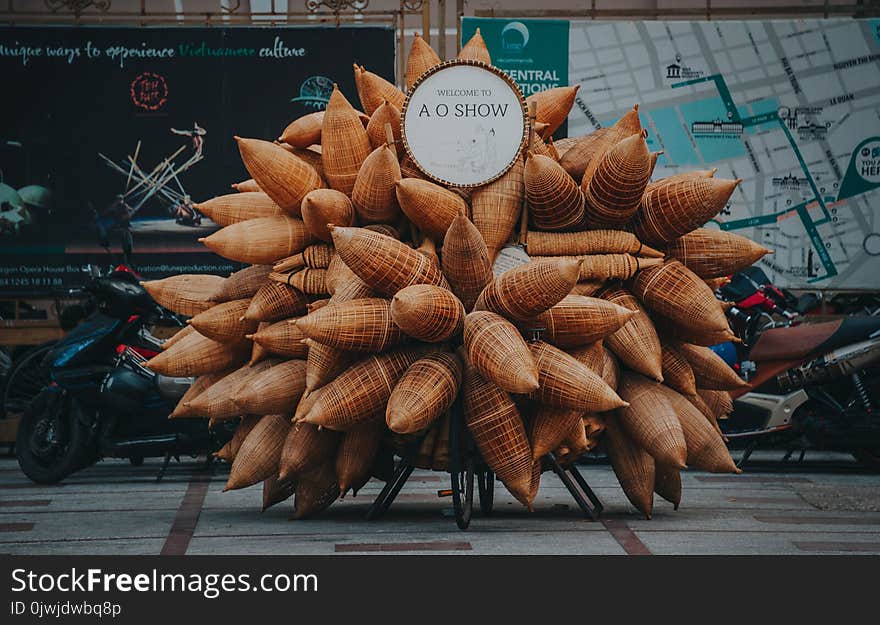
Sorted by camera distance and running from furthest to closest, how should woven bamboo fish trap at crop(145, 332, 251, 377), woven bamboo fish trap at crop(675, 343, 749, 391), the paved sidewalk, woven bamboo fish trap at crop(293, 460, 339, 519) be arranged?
1. woven bamboo fish trap at crop(145, 332, 251, 377)
2. woven bamboo fish trap at crop(675, 343, 749, 391)
3. woven bamboo fish trap at crop(293, 460, 339, 519)
4. the paved sidewalk

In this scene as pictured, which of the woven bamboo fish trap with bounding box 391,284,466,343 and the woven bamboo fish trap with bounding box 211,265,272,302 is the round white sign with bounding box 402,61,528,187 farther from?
the woven bamboo fish trap with bounding box 211,265,272,302

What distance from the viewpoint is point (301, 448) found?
533cm

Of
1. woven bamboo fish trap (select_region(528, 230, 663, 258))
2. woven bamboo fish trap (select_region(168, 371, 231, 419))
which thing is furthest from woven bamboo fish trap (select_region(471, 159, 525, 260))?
woven bamboo fish trap (select_region(168, 371, 231, 419))

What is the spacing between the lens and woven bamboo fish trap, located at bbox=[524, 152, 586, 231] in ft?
16.9

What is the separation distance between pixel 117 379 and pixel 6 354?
256 cm

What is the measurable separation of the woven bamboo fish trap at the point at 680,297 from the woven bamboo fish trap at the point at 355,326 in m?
1.08

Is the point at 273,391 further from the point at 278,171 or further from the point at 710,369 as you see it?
the point at 710,369

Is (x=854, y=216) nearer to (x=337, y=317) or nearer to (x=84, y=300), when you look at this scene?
(x=84, y=300)

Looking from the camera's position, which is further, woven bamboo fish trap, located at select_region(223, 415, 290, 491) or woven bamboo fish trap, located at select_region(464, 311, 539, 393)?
woven bamboo fish trap, located at select_region(223, 415, 290, 491)

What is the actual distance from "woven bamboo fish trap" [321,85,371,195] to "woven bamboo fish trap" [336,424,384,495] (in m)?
1.02

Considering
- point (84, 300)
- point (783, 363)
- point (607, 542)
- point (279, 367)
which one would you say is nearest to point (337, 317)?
point (279, 367)

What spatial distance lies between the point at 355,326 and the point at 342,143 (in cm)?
99

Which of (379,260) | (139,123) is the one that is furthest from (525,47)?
(379,260)

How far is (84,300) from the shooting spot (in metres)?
10.1
